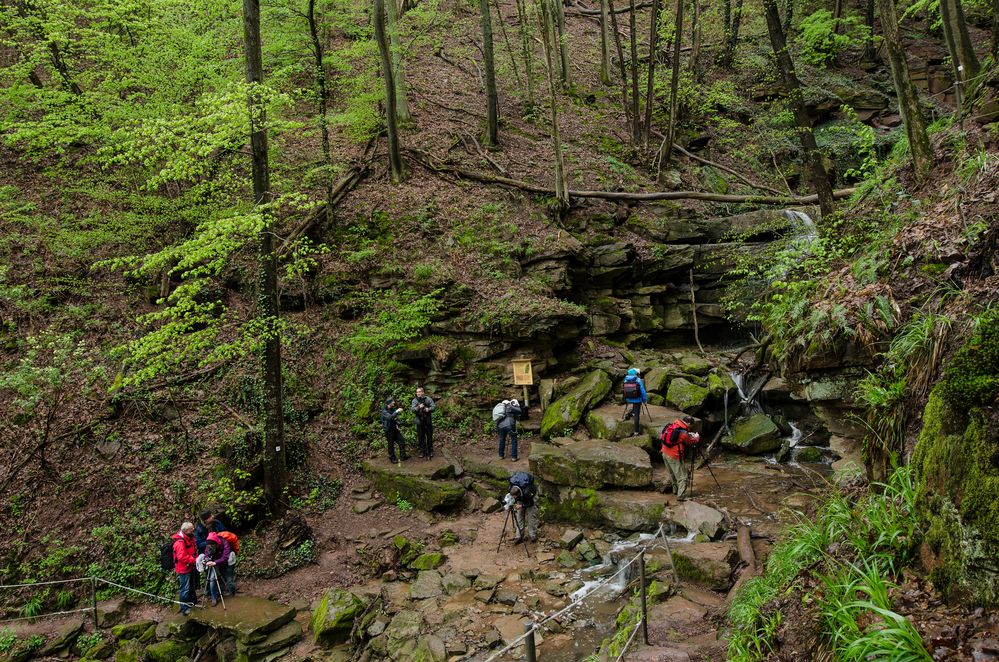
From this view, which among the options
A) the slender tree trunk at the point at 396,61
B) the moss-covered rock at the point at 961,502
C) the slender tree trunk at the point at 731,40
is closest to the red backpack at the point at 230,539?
the moss-covered rock at the point at 961,502

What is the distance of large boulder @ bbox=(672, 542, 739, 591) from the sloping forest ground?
125 inches

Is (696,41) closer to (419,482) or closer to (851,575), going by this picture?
(419,482)

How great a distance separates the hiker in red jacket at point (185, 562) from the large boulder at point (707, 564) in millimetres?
8140

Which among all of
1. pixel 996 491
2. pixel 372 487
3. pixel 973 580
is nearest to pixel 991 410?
pixel 996 491

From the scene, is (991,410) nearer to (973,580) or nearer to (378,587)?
(973,580)

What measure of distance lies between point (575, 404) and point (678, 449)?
3.65m

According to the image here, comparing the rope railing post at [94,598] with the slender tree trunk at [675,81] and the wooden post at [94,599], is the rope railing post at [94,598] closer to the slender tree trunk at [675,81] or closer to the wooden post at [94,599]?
the wooden post at [94,599]

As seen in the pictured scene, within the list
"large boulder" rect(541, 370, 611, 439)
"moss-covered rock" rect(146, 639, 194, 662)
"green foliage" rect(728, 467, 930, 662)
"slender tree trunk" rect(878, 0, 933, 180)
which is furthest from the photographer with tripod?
"slender tree trunk" rect(878, 0, 933, 180)

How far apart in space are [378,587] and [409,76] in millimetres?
21831

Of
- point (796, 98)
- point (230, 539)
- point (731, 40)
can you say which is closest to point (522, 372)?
point (230, 539)

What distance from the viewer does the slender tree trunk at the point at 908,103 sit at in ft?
23.5

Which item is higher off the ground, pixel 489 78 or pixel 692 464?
pixel 489 78

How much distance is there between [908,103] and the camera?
7.40m

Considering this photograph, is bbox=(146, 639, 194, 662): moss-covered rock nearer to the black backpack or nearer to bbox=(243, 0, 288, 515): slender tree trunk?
the black backpack
